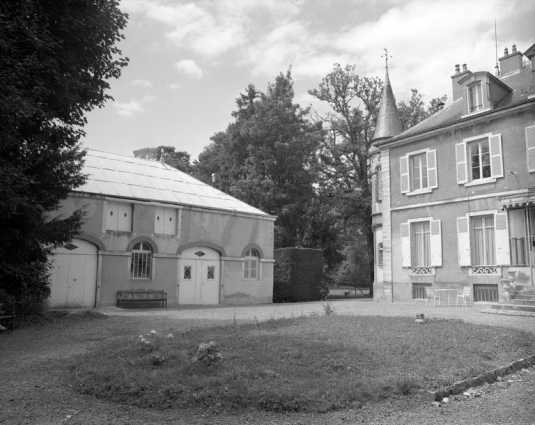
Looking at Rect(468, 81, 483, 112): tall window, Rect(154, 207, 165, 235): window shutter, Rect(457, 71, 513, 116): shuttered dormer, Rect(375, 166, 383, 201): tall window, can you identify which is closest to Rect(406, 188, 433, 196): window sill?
Rect(457, 71, 513, 116): shuttered dormer

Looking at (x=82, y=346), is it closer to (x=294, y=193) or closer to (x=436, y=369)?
(x=436, y=369)

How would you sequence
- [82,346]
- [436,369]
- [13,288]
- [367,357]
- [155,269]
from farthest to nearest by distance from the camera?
[155,269] < [13,288] < [82,346] < [367,357] < [436,369]

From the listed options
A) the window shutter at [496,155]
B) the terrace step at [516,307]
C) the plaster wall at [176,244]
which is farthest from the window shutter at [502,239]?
the plaster wall at [176,244]

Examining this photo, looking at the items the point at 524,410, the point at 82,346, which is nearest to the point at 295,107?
the point at 82,346

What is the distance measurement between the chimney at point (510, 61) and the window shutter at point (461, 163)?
523cm

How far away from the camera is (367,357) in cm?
686

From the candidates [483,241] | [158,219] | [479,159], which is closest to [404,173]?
[479,159]

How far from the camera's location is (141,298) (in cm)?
1955

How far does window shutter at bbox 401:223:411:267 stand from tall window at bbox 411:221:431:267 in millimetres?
177

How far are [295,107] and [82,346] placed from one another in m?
27.2

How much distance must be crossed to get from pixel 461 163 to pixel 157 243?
13313mm

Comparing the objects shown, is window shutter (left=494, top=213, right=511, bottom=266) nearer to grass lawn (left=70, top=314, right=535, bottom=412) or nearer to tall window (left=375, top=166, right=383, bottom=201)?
tall window (left=375, top=166, right=383, bottom=201)

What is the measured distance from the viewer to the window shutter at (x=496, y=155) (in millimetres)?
18109

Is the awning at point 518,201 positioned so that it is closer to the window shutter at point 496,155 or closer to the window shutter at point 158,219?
the window shutter at point 496,155
